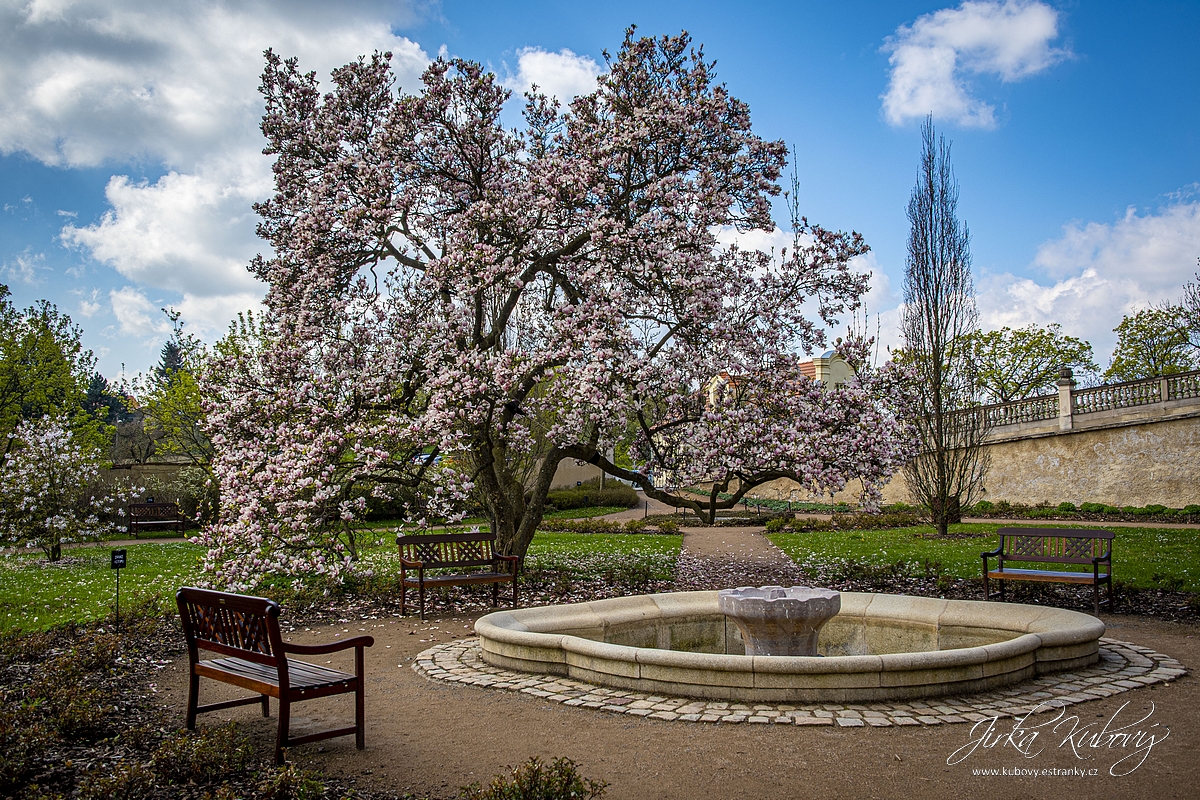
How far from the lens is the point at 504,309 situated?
1222 cm

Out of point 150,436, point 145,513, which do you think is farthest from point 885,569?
point 150,436

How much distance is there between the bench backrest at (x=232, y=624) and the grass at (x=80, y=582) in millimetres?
4064

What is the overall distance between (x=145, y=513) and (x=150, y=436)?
16.6 metres

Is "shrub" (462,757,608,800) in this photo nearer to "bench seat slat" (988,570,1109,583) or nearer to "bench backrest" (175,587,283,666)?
"bench backrest" (175,587,283,666)

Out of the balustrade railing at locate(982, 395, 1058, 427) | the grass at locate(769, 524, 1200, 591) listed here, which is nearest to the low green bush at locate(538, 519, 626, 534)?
the grass at locate(769, 524, 1200, 591)

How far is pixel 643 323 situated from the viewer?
43.5 feet

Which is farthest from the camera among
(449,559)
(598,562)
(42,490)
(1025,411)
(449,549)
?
(1025,411)

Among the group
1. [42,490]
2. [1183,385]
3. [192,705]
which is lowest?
[192,705]

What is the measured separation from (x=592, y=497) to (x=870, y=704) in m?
28.7

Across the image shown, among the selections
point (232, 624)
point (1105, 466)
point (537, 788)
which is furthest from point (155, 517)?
point (1105, 466)

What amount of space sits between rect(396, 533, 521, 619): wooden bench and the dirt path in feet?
12.0

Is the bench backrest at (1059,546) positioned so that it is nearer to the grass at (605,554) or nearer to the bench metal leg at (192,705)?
the grass at (605,554)

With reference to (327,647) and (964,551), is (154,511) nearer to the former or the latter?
(964,551)

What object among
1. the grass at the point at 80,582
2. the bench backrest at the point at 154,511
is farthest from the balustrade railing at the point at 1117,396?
the bench backrest at the point at 154,511
